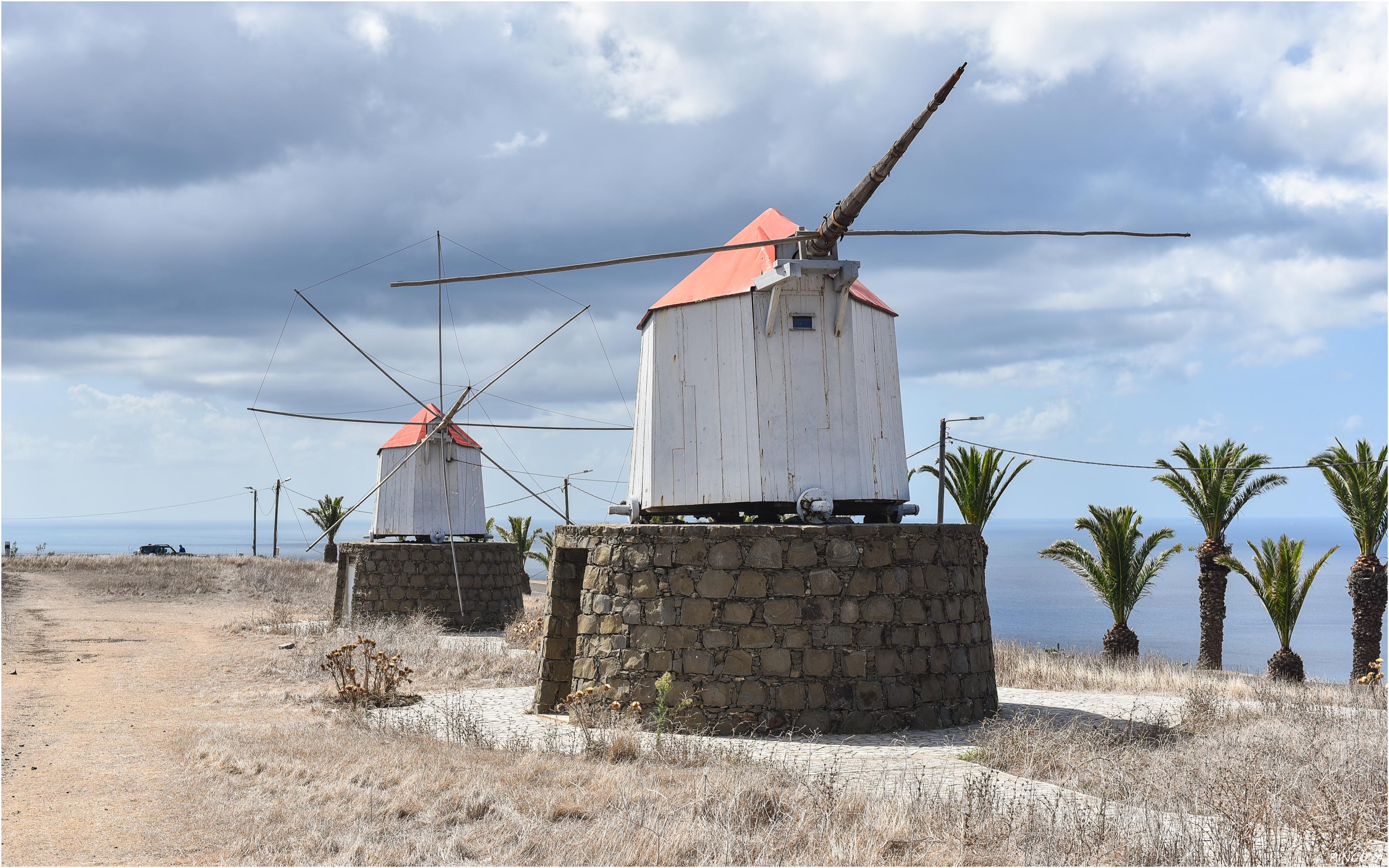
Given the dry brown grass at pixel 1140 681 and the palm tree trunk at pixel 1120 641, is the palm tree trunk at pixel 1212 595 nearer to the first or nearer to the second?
the palm tree trunk at pixel 1120 641

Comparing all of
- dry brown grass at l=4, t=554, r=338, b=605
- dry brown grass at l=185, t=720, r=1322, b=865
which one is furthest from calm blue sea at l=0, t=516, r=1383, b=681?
dry brown grass at l=185, t=720, r=1322, b=865

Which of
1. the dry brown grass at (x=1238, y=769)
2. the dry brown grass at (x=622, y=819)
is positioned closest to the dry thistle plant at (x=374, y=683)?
the dry brown grass at (x=622, y=819)

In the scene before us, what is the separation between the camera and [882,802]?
6.22m

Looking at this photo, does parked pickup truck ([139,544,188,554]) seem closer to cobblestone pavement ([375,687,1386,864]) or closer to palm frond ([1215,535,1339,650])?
cobblestone pavement ([375,687,1386,864])

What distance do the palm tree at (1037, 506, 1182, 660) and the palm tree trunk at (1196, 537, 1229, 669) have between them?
0.87m

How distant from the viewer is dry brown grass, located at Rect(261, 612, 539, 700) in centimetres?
1344

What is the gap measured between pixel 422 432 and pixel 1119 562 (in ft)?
60.2

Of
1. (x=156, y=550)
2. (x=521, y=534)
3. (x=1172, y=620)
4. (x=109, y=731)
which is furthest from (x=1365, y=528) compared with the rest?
(x=1172, y=620)

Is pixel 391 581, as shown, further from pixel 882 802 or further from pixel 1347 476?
pixel 1347 476

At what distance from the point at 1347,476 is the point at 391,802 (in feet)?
74.7

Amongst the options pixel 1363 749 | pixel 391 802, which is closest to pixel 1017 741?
pixel 1363 749

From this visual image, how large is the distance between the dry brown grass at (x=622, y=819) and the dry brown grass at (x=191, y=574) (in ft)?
88.1

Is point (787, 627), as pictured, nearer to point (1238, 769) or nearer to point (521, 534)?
point (1238, 769)

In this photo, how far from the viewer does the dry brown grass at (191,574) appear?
3488 centimetres
